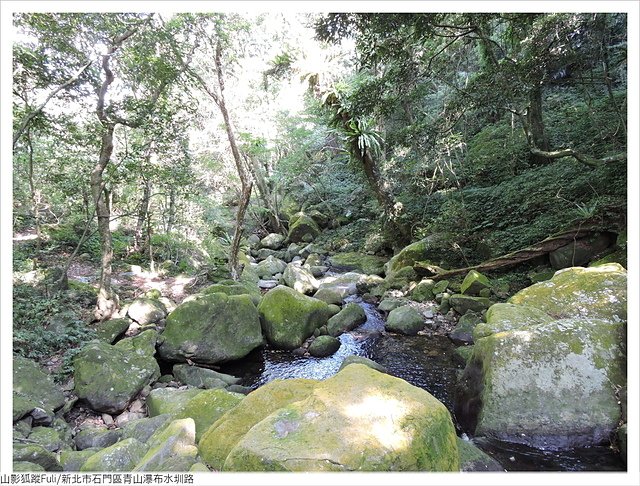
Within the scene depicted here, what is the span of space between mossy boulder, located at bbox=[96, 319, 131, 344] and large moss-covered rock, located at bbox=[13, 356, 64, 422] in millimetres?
1147

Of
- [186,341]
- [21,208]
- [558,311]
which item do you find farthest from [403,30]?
[21,208]

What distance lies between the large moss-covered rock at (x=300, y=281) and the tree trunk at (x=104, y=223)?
4295 millimetres

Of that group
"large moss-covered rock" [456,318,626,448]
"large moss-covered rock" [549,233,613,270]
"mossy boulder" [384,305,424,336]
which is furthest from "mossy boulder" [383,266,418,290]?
"large moss-covered rock" [456,318,626,448]

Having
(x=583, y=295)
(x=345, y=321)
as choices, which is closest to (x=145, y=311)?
(x=345, y=321)

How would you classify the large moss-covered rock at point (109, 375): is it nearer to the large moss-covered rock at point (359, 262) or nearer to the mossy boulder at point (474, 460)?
the mossy boulder at point (474, 460)

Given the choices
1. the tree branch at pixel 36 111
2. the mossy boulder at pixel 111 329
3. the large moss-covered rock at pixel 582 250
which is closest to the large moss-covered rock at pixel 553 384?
the large moss-covered rock at pixel 582 250

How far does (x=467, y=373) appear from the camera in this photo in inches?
148

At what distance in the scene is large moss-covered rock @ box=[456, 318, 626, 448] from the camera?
3.05m

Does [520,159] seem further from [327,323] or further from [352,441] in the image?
[352,441]

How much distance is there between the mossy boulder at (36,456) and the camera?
8.62ft

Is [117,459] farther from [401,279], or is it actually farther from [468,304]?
[401,279]

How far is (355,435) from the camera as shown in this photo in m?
1.89

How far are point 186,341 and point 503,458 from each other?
179 inches

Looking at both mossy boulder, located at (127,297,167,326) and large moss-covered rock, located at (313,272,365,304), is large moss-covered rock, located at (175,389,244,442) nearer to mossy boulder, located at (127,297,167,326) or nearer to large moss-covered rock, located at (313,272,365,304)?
mossy boulder, located at (127,297,167,326)
